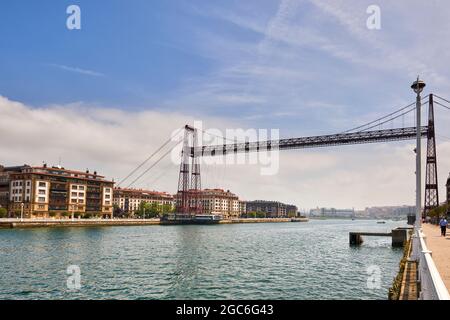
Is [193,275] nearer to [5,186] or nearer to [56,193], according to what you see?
[56,193]

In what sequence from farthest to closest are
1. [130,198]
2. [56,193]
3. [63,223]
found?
[130,198] → [56,193] → [63,223]

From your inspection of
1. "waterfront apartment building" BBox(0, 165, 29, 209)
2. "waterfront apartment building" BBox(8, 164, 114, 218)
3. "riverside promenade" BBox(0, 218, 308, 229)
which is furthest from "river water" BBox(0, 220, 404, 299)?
"waterfront apartment building" BBox(0, 165, 29, 209)

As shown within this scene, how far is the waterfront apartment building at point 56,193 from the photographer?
104 m

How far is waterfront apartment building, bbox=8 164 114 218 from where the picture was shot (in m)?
104

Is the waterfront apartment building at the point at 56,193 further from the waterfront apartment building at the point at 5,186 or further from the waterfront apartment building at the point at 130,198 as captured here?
the waterfront apartment building at the point at 130,198

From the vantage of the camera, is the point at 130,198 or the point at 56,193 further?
the point at 130,198

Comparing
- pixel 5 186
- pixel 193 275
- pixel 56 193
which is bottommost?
pixel 193 275

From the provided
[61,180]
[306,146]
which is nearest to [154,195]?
[61,180]

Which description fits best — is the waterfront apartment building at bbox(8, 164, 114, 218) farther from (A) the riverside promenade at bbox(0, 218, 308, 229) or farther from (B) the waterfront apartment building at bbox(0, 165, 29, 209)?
(A) the riverside promenade at bbox(0, 218, 308, 229)

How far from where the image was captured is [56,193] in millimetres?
110562

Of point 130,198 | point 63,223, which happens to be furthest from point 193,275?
point 130,198

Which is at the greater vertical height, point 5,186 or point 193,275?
point 5,186
